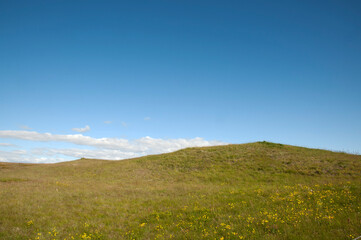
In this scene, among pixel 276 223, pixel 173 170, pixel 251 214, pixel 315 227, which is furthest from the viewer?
pixel 173 170

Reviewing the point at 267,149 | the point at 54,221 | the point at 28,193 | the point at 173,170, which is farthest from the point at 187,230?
the point at 267,149

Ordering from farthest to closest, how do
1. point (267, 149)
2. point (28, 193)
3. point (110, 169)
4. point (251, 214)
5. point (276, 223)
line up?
point (267, 149), point (110, 169), point (28, 193), point (251, 214), point (276, 223)

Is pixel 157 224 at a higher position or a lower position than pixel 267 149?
lower

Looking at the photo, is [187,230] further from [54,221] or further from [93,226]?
[54,221]

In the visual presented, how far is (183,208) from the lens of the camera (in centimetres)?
1538

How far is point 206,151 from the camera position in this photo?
4600 cm

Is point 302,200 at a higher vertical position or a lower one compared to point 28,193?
higher

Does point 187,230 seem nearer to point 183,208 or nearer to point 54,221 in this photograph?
point 183,208

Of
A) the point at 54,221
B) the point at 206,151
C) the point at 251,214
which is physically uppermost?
the point at 206,151

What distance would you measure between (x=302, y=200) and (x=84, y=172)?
35.1 meters

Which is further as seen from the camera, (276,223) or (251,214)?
(251,214)

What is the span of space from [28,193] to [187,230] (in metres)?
17.4

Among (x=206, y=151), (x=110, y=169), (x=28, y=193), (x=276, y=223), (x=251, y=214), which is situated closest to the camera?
(x=276, y=223)

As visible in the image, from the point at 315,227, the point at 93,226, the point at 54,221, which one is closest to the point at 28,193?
the point at 54,221
